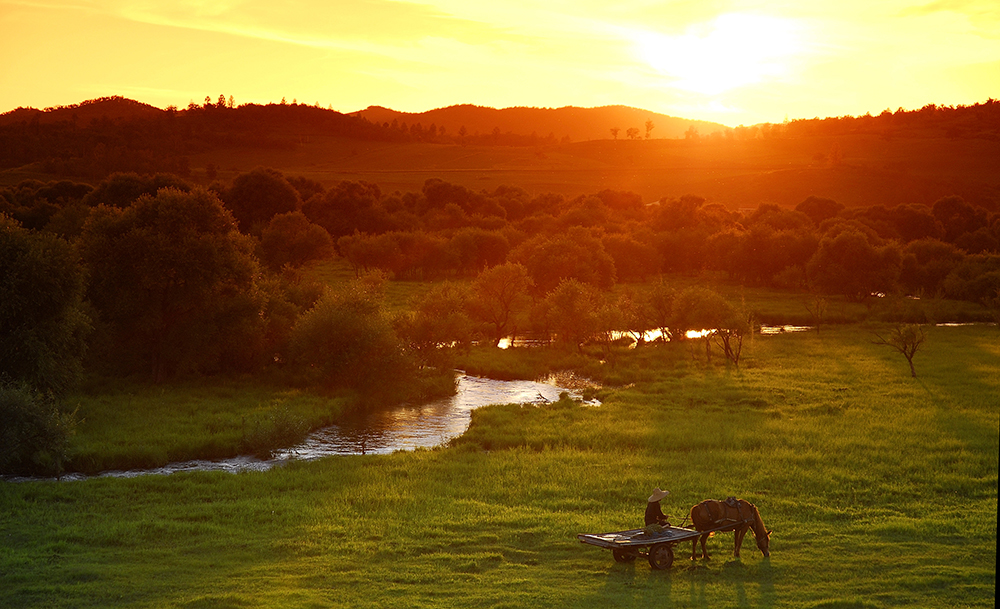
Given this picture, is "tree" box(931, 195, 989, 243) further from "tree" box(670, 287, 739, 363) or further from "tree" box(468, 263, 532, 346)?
"tree" box(468, 263, 532, 346)

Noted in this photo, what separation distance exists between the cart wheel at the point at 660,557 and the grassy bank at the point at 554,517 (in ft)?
1.09

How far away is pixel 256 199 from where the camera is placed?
108 meters

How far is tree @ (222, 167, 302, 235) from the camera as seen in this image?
107 m

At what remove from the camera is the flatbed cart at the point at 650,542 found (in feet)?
62.8

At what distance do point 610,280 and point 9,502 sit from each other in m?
69.8

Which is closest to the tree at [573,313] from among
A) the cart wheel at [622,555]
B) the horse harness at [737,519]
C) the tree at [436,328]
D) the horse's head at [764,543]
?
the tree at [436,328]

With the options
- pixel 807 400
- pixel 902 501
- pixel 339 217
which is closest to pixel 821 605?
pixel 902 501

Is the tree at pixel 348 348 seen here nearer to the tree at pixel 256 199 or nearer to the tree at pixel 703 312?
the tree at pixel 703 312

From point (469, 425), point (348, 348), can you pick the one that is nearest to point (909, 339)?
point (469, 425)

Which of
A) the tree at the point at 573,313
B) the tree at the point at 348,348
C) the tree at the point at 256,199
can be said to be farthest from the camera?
the tree at the point at 256,199

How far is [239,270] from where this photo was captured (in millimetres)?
48594

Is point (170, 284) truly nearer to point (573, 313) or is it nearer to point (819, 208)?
point (573, 313)

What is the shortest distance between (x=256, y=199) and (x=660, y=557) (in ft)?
320

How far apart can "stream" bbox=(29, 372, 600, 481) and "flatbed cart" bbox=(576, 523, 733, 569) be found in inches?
688
